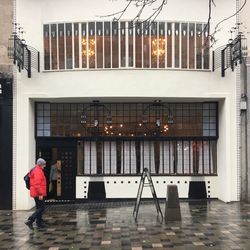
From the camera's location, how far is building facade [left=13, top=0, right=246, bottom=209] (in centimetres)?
1463

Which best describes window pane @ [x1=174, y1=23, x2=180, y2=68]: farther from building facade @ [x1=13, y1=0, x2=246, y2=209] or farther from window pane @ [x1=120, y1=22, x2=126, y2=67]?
window pane @ [x1=120, y1=22, x2=126, y2=67]

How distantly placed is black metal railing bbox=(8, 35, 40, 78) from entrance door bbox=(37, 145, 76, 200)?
120 inches

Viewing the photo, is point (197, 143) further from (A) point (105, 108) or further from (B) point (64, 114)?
(B) point (64, 114)

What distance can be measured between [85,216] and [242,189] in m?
5.60

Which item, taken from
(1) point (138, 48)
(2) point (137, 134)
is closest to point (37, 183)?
(2) point (137, 134)

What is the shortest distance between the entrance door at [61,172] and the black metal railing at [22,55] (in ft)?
9.98

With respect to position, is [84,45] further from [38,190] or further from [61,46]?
[38,190]

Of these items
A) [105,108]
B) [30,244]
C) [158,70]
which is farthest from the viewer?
[105,108]

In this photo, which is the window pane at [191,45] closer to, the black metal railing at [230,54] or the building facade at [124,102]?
the building facade at [124,102]

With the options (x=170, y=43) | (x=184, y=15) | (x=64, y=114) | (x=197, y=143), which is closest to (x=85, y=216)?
(x=64, y=114)

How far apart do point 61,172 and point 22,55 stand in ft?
14.9

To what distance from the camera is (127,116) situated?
1598 centimetres

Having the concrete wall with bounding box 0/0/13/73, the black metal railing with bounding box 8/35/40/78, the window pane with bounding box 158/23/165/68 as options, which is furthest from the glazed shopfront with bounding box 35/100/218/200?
the concrete wall with bounding box 0/0/13/73

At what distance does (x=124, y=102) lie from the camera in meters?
15.9
